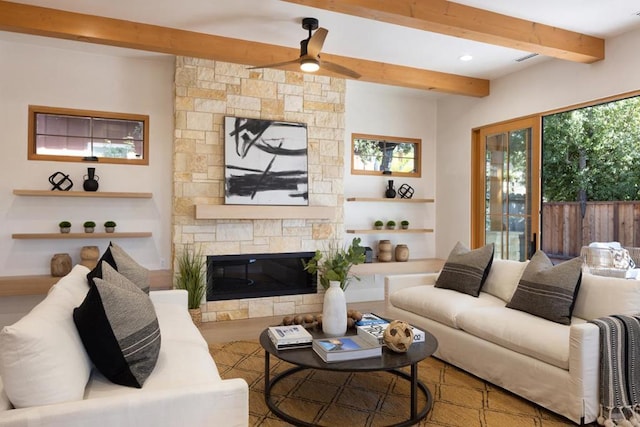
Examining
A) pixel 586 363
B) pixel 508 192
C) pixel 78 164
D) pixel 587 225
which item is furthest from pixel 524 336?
pixel 587 225

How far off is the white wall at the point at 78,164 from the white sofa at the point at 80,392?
3.05 m

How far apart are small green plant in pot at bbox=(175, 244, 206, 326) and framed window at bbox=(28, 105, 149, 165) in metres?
1.16

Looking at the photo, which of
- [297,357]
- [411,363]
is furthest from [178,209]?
[411,363]

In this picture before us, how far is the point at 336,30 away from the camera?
399 centimetres

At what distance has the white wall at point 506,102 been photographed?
398 centimetres

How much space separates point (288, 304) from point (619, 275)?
3300 millimetres

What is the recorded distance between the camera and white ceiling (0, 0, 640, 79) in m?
3.45

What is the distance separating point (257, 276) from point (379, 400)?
2.66 meters

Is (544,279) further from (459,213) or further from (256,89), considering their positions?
(256,89)

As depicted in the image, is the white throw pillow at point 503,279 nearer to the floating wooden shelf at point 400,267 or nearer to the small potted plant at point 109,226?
the floating wooden shelf at point 400,267

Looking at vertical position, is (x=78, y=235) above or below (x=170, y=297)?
above

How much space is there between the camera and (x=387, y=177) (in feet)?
20.3

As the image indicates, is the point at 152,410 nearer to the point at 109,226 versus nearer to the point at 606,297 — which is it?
the point at 606,297

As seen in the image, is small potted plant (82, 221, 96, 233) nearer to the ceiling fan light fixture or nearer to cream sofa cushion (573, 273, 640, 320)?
the ceiling fan light fixture
